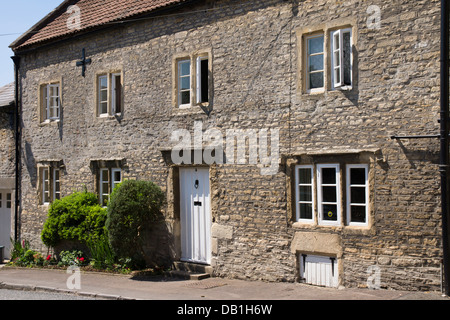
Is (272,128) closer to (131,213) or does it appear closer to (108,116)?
Result: (131,213)

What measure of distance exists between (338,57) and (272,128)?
1.99 meters

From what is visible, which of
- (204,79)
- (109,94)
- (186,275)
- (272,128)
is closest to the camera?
(272,128)

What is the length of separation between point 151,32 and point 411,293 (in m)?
8.64

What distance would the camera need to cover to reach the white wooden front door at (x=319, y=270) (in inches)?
392

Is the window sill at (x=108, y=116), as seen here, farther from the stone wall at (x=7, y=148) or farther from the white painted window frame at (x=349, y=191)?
the white painted window frame at (x=349, y=191)

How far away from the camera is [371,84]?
374 inches

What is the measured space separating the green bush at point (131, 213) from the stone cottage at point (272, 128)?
20.6 inches

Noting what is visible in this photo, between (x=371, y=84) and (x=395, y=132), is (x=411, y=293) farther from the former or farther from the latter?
(x=371, y=84)

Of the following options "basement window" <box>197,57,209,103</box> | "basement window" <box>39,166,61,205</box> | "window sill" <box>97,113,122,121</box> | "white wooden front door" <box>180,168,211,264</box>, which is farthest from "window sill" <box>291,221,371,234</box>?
"basement window" <box>39,166,61,205</box>

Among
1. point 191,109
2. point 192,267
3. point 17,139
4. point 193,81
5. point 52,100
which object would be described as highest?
point 52,100

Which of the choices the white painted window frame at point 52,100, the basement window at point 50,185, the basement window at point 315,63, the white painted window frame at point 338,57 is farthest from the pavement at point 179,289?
the white painted window frame at point 52,100

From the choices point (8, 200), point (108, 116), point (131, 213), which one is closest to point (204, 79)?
point (108, 116)

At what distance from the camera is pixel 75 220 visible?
14211mm

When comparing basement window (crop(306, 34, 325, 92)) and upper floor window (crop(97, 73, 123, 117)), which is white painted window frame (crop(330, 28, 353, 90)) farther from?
upper floor window (crop(97, 73, 123, 117))
